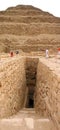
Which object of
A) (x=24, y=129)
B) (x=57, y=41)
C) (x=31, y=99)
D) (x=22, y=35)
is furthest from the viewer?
(x=22, y=35)

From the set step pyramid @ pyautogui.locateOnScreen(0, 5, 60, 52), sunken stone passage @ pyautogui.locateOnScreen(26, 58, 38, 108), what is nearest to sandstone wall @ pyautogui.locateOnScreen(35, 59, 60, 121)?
sunken stone passage @ pyautogui.locateOnScreen(26, 58, 38, 108)

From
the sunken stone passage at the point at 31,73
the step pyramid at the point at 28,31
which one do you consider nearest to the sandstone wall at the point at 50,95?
the sunken stone passage at the point at 31,73

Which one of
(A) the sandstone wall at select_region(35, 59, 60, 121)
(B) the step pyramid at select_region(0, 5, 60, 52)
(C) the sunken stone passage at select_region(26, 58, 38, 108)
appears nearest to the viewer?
(A) the sandstone wall at select_region(35, 59, 60, 121)

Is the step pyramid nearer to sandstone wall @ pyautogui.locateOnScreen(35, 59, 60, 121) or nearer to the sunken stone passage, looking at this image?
the sunken stone passage

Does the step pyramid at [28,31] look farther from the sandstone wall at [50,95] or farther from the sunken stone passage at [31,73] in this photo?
the sandstone wall at [50,95]

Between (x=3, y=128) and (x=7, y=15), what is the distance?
6246cm

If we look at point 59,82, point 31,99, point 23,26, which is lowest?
point 31,99

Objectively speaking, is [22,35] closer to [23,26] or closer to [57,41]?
[23,26]

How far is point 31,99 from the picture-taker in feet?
61.1

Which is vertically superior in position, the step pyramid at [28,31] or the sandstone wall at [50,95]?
the step pyramid at [28,31]

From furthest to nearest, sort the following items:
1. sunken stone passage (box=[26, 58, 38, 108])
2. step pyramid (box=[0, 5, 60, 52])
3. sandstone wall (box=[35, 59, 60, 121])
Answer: step pyramid (box=[0, 5, 60, 52])
sunken stone passage (box=[26, 58, 38, 108])
sandstone wall (box=[35, 59, 60, 121])

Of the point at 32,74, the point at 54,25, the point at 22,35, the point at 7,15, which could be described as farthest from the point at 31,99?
the point at 7,15

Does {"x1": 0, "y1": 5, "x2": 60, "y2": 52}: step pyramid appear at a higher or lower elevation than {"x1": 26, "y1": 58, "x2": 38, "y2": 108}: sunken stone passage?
higher

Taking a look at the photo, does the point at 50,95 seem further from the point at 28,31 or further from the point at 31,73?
the point at 28,31
